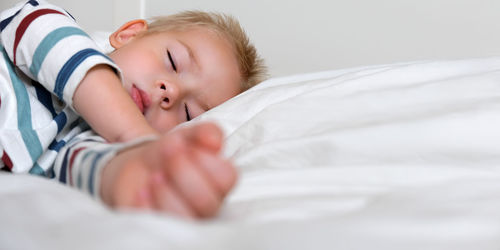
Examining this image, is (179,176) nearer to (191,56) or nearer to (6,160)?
(6,160)

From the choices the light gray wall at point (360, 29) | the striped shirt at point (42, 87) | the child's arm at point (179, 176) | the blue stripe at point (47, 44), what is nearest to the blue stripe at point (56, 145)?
the striped shirt at point (42, 87)

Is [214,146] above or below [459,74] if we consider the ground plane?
above

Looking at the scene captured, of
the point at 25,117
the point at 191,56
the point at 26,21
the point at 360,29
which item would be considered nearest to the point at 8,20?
the point at 26,21

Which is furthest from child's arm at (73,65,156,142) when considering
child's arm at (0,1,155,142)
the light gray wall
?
the light gray wall

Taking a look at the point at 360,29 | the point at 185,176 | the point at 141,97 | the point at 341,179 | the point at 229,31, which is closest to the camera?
the point at 185,176

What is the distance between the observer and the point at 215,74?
3.20ft

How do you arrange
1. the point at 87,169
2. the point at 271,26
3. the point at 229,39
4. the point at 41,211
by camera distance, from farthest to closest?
the point at 271,26, the point at 229,39, the point at 87,169, the point at 41,211

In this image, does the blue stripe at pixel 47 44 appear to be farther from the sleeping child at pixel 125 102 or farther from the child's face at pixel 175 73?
the child's face at pixel 175 73

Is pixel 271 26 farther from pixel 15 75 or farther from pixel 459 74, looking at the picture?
pixel 15 75

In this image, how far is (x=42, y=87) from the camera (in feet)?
2.69

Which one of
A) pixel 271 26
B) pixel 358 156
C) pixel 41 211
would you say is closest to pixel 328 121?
pixel 358 156

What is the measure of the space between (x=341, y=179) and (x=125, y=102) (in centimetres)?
31

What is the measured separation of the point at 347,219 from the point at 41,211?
0.70 feet

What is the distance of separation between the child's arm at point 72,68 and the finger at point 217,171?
29cm
